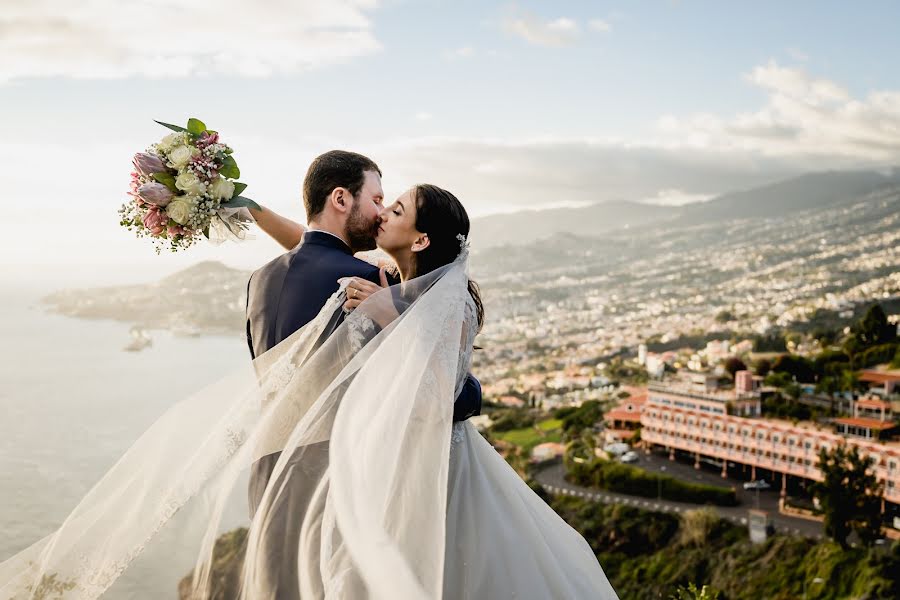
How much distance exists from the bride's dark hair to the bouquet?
65 cm

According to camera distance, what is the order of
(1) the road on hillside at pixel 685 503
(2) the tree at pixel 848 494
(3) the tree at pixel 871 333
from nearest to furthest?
(2) the tree at pixel 848 494, (1) the road on hillside at pixel 685 503, (3) the tree at pixel 871 333

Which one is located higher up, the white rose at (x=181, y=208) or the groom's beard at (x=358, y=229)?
the white rose at (x=181, y=208)

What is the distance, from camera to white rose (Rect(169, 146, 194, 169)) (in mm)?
2068

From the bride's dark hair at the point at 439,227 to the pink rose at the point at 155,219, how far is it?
785mm

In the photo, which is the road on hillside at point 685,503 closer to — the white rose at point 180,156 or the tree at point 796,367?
the tree at point 796,367

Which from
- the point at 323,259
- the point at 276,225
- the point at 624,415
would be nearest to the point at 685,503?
the point at 624,415

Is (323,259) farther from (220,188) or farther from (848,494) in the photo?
(848,494)

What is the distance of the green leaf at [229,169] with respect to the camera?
7.10 ft

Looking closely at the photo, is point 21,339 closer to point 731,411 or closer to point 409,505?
point 409,505

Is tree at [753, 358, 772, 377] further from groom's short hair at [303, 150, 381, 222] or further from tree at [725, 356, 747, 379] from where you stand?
groom's short hair at [303, 150, 381, 222]

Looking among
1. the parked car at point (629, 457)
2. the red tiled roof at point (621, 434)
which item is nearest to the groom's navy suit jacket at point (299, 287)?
the parked car at point (629, 457)

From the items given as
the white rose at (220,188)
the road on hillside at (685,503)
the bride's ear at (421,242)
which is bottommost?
the road on hillside at (685,503)

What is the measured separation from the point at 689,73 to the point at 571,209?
29095 millimetres

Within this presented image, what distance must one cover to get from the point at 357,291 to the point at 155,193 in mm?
796
